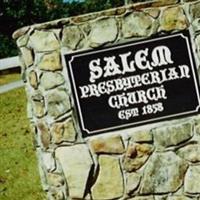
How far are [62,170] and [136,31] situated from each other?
1.46 metres

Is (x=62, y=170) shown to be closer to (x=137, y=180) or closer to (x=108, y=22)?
(x=137, y=180)

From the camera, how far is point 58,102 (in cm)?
639

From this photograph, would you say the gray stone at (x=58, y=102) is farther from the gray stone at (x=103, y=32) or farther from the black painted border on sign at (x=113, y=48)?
the gray stone at (x=103, y=32)

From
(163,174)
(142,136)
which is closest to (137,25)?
(142,136)

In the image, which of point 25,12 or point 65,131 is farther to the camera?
point 25,12

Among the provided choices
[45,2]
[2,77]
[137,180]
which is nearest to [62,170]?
[137,180]

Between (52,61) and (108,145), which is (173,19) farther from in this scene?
(108,145)

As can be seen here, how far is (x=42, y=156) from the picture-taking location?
657 centimetres

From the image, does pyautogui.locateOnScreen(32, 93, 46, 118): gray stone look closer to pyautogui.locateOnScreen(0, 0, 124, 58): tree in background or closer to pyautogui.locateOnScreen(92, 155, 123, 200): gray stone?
pyautogui.locateOnScreen(92, 155, 123, 200): gray stone

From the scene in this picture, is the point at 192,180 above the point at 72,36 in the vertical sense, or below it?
below

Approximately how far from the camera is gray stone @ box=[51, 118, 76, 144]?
639 centimetres

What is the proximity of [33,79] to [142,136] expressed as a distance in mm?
1157

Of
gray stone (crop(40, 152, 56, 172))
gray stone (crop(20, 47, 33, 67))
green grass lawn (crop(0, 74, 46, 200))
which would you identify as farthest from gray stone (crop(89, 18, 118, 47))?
green grass lawn (crop(0, 74, 46, 200))

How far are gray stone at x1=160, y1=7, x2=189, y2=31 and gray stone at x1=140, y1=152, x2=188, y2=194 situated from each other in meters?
1.16
